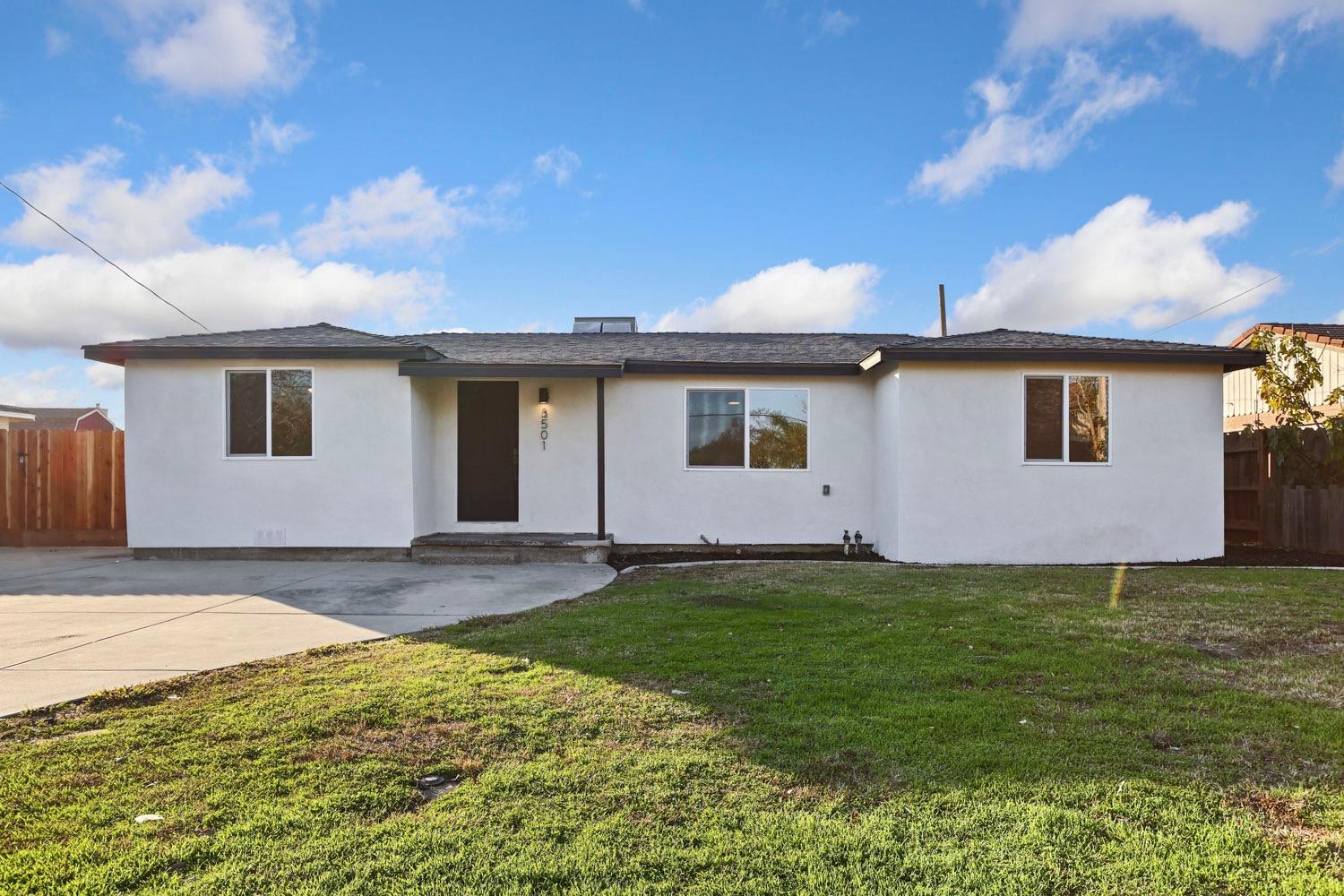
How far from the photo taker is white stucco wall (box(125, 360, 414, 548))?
9.87 metres

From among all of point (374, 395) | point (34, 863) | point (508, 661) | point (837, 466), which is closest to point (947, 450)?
point (837, 466)

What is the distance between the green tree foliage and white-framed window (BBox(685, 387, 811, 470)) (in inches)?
262

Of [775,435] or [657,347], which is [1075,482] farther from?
[657,347]

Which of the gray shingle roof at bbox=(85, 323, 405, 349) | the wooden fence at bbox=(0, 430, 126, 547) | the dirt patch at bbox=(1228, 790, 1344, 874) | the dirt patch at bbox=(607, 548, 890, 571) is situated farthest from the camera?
the wooden fence at bbox=(0, 430, 126, 547)

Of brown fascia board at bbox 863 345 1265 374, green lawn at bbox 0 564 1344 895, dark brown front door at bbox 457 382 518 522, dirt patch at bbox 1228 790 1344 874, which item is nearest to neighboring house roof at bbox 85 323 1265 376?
brown fascia board at bbox 863 345 1265 374

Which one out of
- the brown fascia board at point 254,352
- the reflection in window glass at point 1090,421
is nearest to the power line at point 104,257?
the brown fascia board at point 254,352

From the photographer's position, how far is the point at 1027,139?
1420 cm

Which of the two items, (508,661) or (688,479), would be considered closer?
(508,661)

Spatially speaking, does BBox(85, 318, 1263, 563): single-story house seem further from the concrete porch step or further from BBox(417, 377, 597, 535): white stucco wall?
the concrete porch step

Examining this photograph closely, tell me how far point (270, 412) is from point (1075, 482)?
1113 cm

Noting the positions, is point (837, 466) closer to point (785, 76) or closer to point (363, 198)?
point (785, 76)

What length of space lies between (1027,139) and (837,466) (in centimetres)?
873

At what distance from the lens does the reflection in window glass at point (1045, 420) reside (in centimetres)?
957

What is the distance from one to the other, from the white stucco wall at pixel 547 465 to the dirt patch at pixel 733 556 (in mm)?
1026
